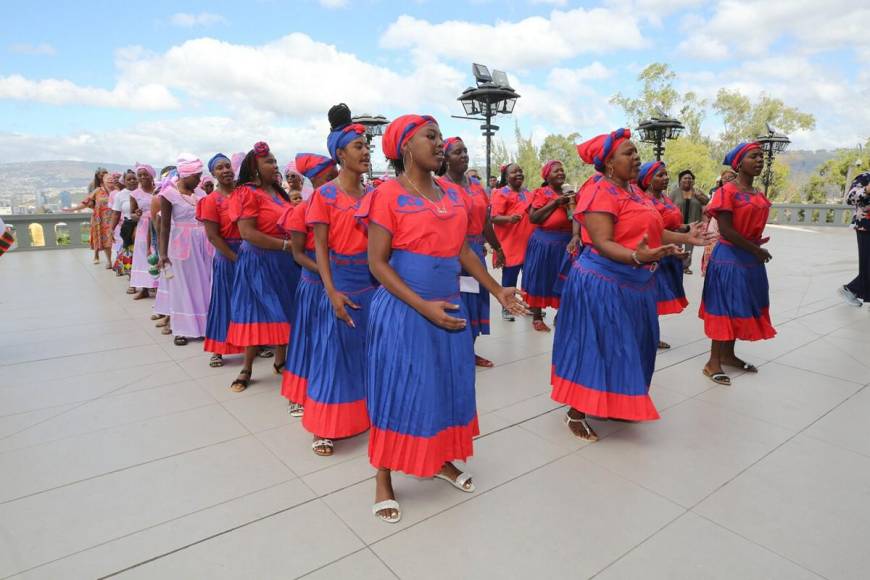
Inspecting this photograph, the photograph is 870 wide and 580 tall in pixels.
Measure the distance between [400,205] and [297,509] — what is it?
1.50 meters

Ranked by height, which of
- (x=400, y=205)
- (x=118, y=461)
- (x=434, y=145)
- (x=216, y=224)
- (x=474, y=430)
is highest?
(x=434, y=145)

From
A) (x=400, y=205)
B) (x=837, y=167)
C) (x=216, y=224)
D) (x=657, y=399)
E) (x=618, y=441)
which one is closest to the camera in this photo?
(x=400, y=205)

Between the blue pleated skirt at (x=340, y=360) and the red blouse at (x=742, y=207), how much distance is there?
2729mm

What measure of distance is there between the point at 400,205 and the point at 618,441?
2.04 meters

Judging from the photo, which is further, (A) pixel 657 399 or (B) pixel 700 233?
(A) pixel 657 399

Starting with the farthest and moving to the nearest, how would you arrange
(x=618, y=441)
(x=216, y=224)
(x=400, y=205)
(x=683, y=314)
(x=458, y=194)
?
(x=683, y=314)
(x=216, y=224)
(x=618, y=441)
(x=458, y=194)
(x=400, y=205)

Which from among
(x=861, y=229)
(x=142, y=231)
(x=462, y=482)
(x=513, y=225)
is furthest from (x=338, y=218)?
(x=861, y=229)

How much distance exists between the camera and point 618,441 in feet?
10.7

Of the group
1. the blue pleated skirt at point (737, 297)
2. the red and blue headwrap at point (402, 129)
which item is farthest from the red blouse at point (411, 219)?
the blue pleated skirt at point (737, 297)

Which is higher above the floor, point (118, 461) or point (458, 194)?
point (458, 194)

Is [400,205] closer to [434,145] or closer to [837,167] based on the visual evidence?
[434,145]

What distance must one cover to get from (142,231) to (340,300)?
584 centimetres

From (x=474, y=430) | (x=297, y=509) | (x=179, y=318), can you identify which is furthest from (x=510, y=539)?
(x=179, y=318)

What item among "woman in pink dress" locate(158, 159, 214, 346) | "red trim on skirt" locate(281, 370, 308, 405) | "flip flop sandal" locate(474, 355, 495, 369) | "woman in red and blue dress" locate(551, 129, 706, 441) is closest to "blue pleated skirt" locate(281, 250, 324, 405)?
"red trim on skirt" locate(281, 370, 308, 405)
